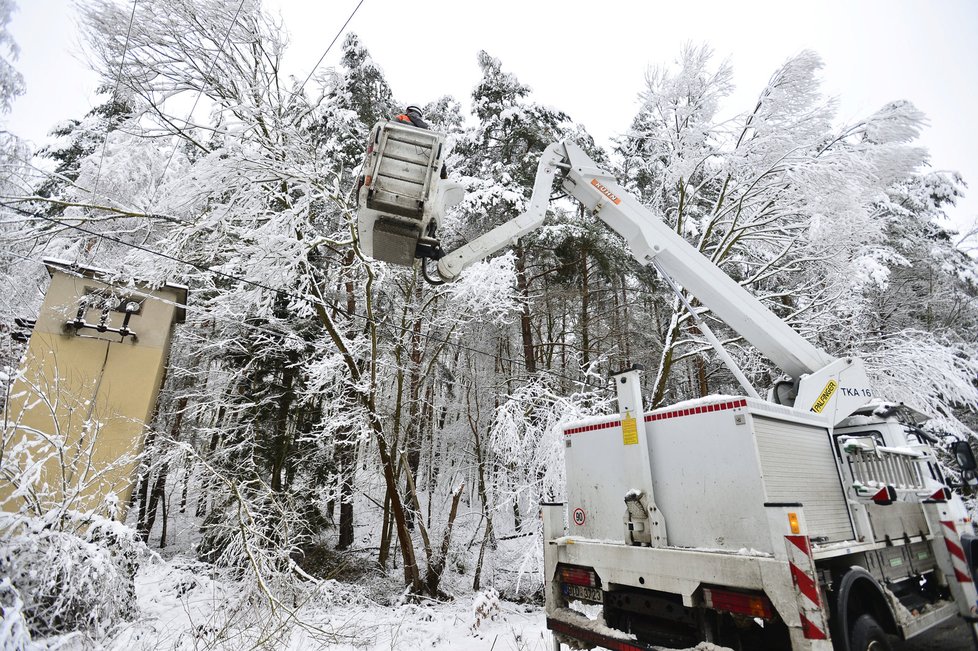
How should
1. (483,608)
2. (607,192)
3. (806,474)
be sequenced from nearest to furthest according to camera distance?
(806,474)
(607,192)
(483,608)

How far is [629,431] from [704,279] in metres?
2.25

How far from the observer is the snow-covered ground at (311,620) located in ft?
15.3

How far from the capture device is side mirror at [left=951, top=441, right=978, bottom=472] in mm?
4734

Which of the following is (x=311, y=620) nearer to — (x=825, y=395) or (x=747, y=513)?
(x=747, y=513)

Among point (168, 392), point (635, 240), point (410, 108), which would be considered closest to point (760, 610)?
point (635, 240)

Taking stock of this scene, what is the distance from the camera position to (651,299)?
1478 cm

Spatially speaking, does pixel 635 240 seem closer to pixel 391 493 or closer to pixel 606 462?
pixel 606 462

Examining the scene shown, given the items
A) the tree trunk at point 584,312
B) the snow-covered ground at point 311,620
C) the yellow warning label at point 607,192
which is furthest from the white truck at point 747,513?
the tree trunk at point 584,312

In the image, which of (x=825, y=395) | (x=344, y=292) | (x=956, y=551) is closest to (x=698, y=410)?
(x=825, y=395)

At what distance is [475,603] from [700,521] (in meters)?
4.47

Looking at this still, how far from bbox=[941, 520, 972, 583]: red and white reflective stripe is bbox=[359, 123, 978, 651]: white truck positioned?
0.5 inches

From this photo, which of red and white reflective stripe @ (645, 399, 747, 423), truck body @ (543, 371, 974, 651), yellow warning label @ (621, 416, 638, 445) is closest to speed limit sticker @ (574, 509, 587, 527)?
truck body @ (543, 371, 974, 651)

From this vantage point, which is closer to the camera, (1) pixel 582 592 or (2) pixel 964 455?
(1) pixel 582 592

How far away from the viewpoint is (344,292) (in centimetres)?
1123
